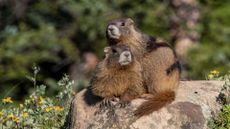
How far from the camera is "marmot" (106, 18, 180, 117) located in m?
7.81

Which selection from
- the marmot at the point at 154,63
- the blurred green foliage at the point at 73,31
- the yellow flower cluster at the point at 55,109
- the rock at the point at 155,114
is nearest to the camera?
the rock at the point at 155,114

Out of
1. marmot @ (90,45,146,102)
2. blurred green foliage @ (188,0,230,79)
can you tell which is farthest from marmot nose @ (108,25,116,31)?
blurred green foliage @ (188,0,230,79)

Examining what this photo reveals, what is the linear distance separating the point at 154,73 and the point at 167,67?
194mm

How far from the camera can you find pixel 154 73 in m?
8.10

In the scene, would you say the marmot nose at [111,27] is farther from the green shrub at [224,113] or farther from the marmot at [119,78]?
the green shrub at [224,113]

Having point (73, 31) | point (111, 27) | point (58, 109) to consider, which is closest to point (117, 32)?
point (111, 27)

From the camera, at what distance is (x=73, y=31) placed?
1817cm

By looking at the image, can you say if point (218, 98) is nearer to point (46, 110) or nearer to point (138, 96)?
point (138, 96)

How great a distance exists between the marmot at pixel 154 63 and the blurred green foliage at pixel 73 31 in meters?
7.19

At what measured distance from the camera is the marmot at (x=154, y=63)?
7809 mm

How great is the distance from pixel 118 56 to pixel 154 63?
0.40 meters

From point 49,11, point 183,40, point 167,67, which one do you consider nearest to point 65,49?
point 49,11

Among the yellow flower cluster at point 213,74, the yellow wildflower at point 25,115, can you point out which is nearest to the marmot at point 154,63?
the yellow flower cluster at point 213,74

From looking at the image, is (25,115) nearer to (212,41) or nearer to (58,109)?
(58,109)
